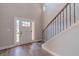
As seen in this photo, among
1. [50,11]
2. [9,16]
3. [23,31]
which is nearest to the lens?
[9,16]

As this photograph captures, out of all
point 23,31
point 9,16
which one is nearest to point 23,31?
point 23,31

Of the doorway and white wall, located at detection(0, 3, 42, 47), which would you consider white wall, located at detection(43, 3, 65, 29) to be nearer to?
the doorway

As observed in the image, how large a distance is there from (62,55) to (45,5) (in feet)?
16.3

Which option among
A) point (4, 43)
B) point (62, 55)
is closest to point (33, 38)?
point (4, 43)

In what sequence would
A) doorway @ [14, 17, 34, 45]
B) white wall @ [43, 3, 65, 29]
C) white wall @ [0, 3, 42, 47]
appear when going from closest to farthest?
white wall @ [0, 3, 42, 47], doorway @ [14, 17, 34, 45], white wall @ [43, 3, 65, 29]

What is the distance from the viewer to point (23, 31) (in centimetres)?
650

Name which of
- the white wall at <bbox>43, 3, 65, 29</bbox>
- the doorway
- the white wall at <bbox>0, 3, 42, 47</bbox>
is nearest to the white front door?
the doorway

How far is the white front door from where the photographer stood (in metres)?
6.13

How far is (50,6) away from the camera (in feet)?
22.6

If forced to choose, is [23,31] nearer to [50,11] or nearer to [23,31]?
[23,31]

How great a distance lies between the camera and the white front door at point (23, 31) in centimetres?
613

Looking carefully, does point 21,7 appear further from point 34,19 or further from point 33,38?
point 33,38

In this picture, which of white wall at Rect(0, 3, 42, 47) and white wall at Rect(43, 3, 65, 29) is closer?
white wall at Rect(0, 3, 42, 47)

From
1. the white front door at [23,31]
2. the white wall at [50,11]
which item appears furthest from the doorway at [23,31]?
the white wall at [50,11]
